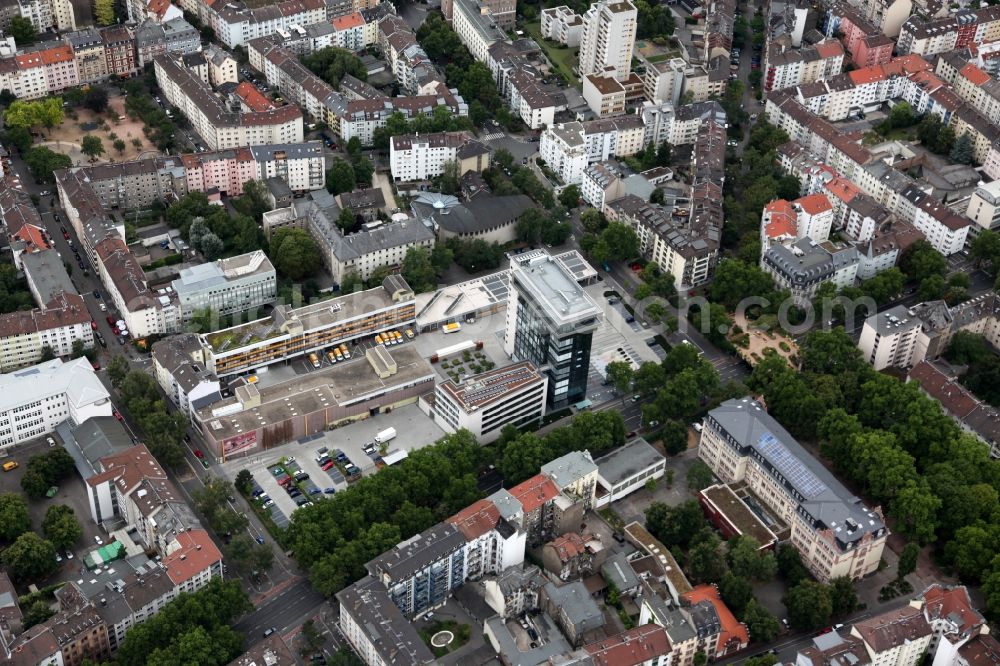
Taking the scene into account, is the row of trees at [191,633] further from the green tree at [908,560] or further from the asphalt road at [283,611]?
the green tree at [908,560]

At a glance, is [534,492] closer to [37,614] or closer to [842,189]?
[37,614]

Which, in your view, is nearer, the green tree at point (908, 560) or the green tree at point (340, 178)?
the green tree at point (908, 560)

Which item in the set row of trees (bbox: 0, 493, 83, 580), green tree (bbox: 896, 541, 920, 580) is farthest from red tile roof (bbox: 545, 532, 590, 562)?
row of trees (bbox: 0, 493, 83, 580)

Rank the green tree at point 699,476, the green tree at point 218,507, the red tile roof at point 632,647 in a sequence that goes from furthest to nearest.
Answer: the green tree at point 699,476 → the green tree at point 218,507 → the red tile roof at point 632,647

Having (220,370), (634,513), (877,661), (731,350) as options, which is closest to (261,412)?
(220,370)

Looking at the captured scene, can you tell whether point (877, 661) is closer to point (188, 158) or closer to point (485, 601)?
point (485, 601)

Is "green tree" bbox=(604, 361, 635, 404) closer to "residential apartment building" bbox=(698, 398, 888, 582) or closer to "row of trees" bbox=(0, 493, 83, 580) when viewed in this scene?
"residential apartment building" bbox=(698, 398, 888, 582)

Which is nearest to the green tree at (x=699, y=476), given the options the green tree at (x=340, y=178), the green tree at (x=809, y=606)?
the green tree at (x=809, y=606)
